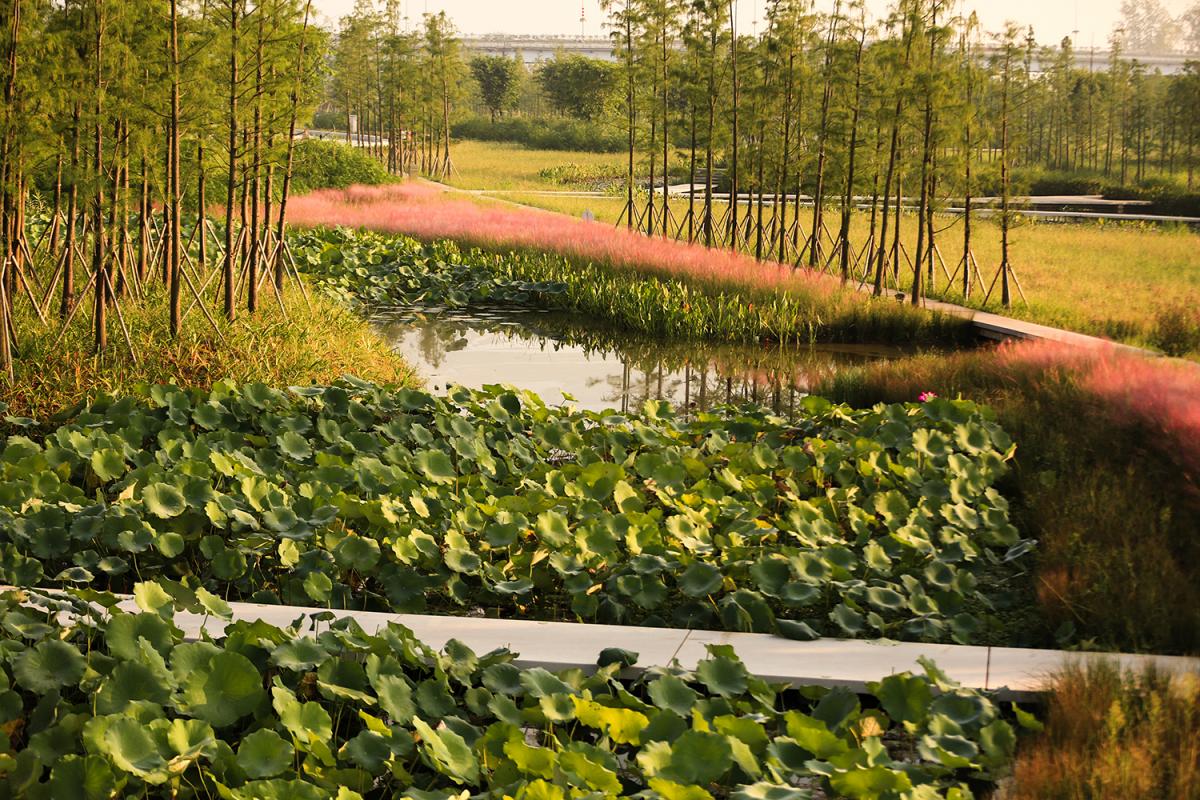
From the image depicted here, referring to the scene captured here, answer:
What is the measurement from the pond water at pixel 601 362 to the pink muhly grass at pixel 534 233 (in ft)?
4.46

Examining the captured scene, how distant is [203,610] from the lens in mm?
3898

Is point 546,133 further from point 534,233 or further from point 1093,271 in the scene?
point 1093,271

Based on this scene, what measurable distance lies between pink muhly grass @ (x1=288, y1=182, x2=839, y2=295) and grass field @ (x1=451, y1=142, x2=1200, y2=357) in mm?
2752

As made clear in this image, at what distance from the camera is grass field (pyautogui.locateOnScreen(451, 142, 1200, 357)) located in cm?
1165

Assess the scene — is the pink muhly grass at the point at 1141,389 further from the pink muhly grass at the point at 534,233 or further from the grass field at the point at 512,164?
the grass field at the point at 512,164

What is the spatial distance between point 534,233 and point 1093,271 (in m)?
8.53

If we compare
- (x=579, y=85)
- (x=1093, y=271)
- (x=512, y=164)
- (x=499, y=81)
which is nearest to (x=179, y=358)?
(x=1093, y=271)

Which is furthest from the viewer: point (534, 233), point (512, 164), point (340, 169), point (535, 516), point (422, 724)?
point (512, 164)

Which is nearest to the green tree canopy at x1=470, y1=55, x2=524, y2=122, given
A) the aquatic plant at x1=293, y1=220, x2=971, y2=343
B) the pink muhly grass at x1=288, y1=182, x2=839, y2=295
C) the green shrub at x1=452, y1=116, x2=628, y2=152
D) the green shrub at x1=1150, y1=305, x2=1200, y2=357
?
the green shrub at x1=452, y1=116, x2=628, y2=152

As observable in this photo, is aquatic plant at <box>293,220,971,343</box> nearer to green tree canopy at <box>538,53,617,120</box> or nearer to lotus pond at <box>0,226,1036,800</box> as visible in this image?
lotus pond at <box>0,226,1036,800</box>

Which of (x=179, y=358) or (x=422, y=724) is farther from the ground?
(x=179, y=358)

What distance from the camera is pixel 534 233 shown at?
1744 centimetres

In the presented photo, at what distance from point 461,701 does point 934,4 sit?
41.3ft

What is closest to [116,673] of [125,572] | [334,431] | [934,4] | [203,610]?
[203,610]
